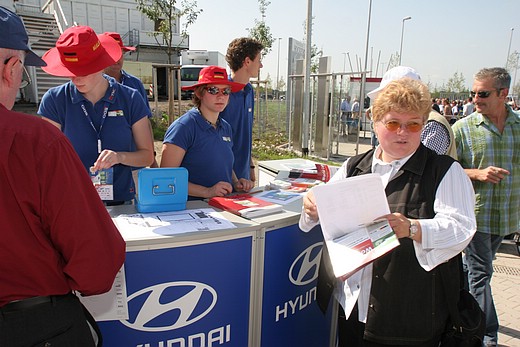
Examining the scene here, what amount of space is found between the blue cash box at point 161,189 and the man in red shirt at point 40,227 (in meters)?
0.76

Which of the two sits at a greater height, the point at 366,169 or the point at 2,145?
the point at 2,145

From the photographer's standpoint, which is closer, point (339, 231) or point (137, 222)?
point (339, 231)

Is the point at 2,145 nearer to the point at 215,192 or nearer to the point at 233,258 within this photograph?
the point at 233,258

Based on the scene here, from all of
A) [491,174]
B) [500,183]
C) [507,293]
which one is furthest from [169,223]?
[507,293]

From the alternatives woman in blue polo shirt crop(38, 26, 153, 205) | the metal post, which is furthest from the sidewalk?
the metal post

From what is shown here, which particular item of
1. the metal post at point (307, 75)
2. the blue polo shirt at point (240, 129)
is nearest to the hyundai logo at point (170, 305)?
the blue polo shirt at point (240, 129)

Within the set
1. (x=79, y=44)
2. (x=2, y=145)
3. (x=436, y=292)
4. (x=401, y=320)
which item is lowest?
(x=401, y=320)

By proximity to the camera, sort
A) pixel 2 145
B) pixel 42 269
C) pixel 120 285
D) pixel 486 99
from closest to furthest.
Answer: pixel 2 145
pixel 42 269
pixel 120 285
pixel 486 99

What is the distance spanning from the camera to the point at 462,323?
1624 mm

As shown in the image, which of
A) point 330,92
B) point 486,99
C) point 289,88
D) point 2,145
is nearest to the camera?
point 2,145

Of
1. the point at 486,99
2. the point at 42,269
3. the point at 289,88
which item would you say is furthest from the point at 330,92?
the point at 42,269

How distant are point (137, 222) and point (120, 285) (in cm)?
33

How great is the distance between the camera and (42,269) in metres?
1.15

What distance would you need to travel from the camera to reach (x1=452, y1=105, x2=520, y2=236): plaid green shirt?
274cm
